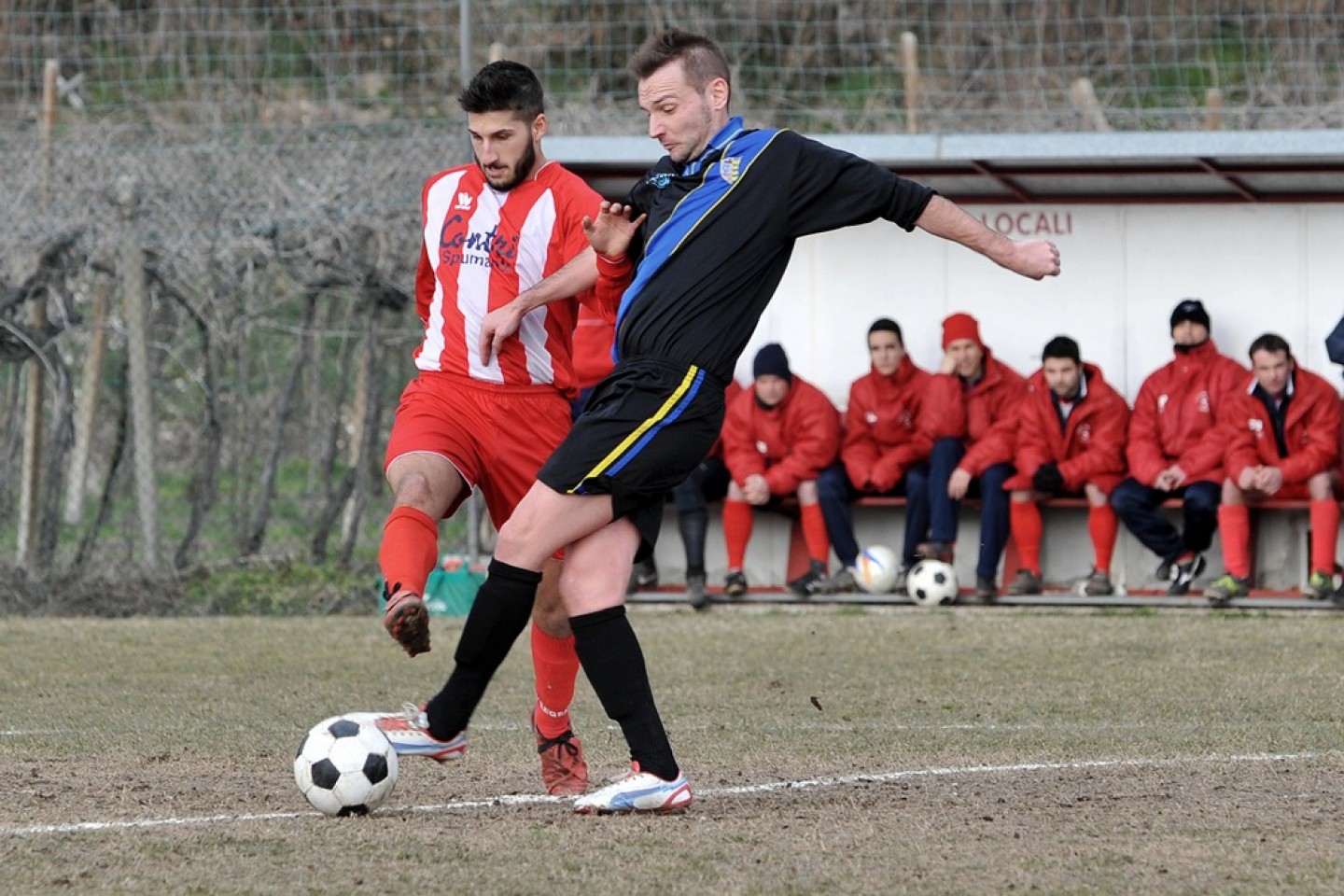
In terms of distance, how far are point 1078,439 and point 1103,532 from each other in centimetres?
54

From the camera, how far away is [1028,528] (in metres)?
11.4

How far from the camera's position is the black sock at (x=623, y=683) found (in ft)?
16.1

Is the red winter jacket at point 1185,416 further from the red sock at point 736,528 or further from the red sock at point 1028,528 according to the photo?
the red sock at point 736,528

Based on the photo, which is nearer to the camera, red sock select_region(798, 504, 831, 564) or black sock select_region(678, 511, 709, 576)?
black sock select_region(678, 511, 709, 576)

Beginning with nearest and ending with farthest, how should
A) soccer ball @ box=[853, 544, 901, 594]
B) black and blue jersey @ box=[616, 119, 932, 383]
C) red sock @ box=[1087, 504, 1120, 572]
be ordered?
black and blue jersey @ box=[616, 119, 932, 383], soccer ball @ box=[853, 544, 901, 594], red sock @ box=[1087, 504, 1120, 572]

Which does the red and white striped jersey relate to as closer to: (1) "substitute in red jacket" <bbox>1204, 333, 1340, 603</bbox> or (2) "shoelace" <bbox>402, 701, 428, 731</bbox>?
(2) "shoelace" <bbox>402, 701, 428, 731</bbox>

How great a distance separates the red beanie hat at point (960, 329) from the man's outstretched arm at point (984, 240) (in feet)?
21.7

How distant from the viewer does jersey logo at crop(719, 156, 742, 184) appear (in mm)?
5012

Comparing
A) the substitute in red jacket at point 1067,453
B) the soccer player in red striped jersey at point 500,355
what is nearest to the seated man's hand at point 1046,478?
the substitute in red jacket at point 1067,453

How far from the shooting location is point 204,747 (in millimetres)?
6199

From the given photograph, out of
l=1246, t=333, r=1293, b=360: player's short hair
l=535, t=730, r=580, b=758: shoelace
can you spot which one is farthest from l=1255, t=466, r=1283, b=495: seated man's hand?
l=535, t=730, r=580, b=758: shoelace

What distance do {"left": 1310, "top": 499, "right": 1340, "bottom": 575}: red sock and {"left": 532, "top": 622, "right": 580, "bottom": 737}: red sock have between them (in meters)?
6.35

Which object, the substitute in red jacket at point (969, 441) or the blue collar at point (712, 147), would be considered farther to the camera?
the substitute in red jacket at point (969, 441)

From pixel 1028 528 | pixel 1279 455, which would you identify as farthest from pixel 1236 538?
pixel 1028 528
